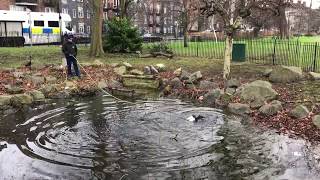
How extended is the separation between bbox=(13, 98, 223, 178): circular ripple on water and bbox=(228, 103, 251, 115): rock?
57cm

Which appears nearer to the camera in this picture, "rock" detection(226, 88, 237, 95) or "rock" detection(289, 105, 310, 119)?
"rock" detection(289, 105, 310, 119)

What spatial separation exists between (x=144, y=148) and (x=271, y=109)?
482cm

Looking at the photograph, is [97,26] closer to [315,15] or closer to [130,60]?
[130,60]

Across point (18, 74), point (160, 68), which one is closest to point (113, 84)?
point (160, 68)

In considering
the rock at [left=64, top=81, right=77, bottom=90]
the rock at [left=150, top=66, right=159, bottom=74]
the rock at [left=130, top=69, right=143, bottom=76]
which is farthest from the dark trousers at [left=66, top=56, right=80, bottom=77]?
the rock at [left=150, top=66, right=159, bottom=74]

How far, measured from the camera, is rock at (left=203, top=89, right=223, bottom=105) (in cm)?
1545

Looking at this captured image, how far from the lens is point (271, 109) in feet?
42.7

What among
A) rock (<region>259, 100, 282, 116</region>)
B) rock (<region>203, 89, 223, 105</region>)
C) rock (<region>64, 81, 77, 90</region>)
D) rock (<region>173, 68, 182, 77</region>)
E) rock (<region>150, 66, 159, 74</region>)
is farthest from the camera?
rock (<region>150, 66, 159, 74</region>)

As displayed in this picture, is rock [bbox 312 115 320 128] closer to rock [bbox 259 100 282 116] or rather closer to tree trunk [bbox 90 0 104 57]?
rock [bbox 259 100 282 116]

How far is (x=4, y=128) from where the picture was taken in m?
12.3

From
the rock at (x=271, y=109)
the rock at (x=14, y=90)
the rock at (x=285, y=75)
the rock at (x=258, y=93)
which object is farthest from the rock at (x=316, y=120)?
the rock at (x=14, y=90)

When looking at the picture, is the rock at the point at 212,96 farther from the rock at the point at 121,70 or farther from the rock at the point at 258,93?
the rock at the point at 121,70

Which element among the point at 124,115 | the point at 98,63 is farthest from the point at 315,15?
the point at 124,115

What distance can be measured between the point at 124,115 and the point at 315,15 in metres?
72.4
